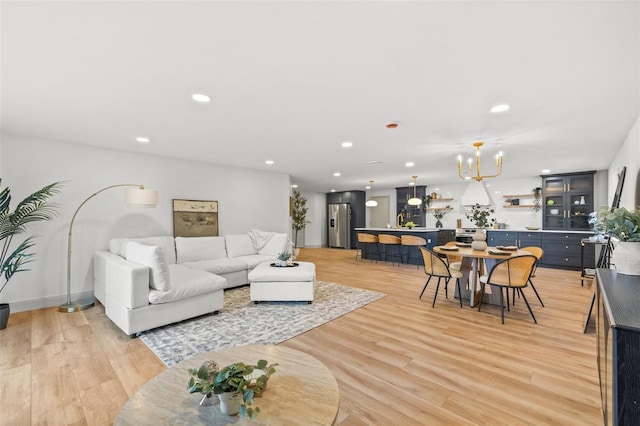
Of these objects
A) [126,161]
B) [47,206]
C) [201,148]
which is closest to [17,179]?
[47,206]

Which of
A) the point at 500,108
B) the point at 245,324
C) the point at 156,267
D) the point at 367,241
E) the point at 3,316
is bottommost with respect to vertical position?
the point at 245,324

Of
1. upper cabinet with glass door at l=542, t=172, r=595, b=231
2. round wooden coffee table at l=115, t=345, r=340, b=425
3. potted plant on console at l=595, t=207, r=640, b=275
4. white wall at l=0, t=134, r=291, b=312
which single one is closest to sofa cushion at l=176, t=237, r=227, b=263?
white wall at l=0, t=134, r=291, b=312

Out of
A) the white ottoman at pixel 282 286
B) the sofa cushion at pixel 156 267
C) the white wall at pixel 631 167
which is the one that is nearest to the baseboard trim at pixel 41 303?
the sofa cushion at pixel 156 267

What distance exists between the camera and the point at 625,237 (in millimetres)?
1833

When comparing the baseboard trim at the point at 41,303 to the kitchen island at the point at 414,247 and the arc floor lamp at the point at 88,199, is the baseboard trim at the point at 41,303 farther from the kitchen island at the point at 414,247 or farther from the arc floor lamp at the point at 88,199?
the kitchen island at the point at 414,247

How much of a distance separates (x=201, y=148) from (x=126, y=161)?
1309 mm

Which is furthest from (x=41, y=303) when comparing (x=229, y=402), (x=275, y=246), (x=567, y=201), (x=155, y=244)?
(x=567, y=201)

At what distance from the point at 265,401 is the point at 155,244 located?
13.4 ft

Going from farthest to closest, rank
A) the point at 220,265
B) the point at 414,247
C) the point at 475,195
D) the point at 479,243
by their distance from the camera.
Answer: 1. the point at 475,195
2. the point at 414,247
3. the point at 220,265
4. the point at 479,243

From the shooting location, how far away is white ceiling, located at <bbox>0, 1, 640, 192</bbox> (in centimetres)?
153

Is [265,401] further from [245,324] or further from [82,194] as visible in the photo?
[82,194]

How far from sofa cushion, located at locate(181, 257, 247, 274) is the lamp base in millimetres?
1261

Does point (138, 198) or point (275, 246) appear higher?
point (138, 198)

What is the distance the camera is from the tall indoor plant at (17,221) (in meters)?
3.24
